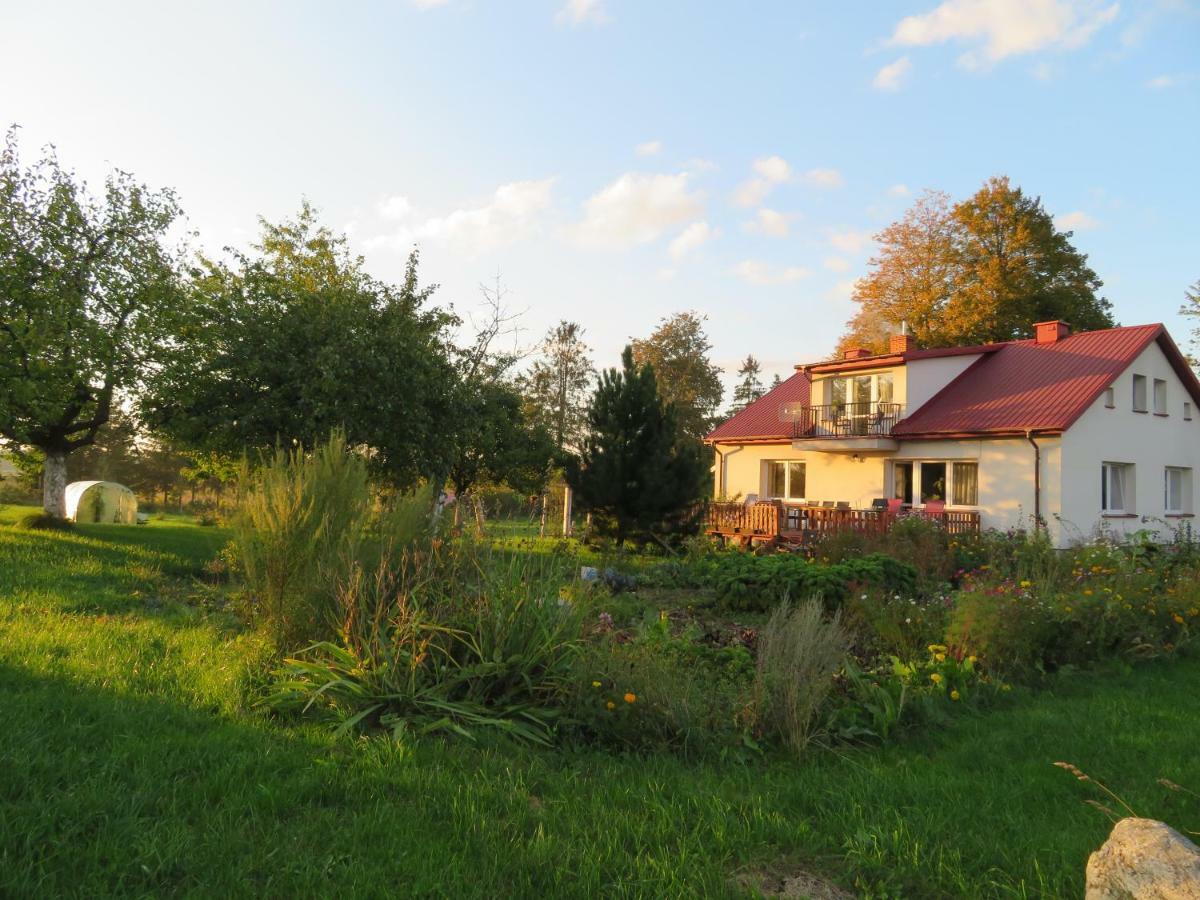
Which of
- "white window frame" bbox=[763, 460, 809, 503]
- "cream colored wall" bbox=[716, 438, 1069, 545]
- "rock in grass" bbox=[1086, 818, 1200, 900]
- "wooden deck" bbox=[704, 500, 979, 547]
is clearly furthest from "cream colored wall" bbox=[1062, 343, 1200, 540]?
"rock in grass" bbox=[1086, 818, 1200, 900]

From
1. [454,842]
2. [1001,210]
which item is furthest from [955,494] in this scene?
[454,842]

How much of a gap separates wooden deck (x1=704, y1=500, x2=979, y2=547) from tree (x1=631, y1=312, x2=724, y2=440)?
959 inches

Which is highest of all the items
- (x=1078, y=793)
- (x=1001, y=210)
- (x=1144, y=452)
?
(x=1001, y=210)

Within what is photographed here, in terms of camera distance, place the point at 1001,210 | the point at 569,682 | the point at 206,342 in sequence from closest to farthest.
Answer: the point at 569,682
the point at 206,342
the point at 1001,210

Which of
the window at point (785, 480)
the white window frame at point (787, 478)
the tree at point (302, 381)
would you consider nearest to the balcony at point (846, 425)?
the white window frame at point (787, 478)

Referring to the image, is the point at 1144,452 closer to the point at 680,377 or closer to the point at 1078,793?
the point at 1078,793

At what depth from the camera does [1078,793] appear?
13.4 ft

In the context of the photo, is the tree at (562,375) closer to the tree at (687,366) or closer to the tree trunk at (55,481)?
the tree at (687,366)

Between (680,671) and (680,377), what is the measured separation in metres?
42.2

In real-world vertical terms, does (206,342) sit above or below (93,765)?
above

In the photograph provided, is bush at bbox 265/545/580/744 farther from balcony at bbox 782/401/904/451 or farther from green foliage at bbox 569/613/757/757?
balcony at bbox 782/401/904/451

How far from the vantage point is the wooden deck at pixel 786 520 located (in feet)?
58.2

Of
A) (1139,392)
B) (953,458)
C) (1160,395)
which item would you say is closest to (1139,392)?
(1139,392)

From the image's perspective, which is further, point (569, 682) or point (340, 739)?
point (569, 682)
